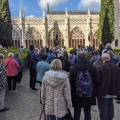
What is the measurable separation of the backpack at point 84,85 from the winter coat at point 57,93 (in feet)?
0.93

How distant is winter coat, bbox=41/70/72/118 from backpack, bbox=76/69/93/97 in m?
0.28

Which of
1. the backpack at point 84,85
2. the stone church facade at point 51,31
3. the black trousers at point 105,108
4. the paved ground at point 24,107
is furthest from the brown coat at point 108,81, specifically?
the stone church facade at point 51,31

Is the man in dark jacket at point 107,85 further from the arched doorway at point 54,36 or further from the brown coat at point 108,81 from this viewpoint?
the arched doorway at point 54,36

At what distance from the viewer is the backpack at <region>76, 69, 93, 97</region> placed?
154 inches

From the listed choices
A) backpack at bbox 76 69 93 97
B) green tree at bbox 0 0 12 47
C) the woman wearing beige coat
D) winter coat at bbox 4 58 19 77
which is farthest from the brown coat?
green tree at bbox 0 0 12 47

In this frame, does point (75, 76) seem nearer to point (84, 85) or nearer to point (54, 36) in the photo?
point (84, 85)

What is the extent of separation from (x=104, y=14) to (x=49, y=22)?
15.2 m

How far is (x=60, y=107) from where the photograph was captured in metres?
3.72

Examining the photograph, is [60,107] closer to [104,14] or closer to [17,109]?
[17,109]

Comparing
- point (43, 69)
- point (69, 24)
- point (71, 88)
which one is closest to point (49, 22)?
point (69, 24)

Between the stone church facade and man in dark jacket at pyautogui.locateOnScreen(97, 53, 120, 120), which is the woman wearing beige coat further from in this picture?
the stone church facade

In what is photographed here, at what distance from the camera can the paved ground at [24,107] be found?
533cm

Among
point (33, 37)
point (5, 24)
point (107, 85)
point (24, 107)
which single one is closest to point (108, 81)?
point (107, 85)

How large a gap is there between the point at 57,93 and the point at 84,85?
56 centimetres
